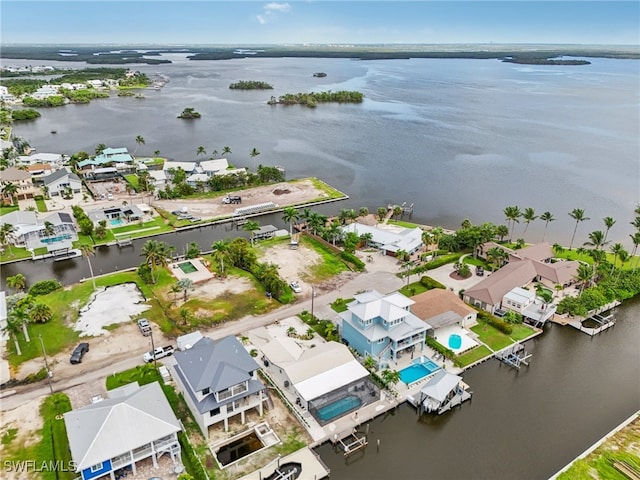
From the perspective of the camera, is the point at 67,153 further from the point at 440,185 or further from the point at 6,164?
the point at 440,185

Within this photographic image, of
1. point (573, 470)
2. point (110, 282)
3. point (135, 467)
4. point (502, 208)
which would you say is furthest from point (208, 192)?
point (573, 470)

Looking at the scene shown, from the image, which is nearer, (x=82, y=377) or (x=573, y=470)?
(x=573, y=470)

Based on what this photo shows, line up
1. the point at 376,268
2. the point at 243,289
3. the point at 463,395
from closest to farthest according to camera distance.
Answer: the point at 463,395 < the point at 243,289 < the point at 376,268

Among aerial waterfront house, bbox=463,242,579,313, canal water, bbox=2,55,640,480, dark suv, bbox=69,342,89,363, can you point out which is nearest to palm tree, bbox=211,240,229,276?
canal water, bbox=2,55,640,480

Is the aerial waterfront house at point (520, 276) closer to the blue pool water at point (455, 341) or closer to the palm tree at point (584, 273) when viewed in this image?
the palm tree at point (584, 273)

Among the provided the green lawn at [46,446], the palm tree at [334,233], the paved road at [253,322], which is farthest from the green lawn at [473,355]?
the green lawn at [46,446]

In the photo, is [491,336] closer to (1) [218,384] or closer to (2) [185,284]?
(1) [218,384]
